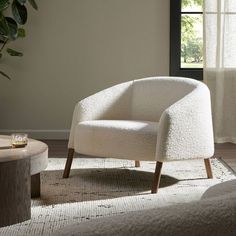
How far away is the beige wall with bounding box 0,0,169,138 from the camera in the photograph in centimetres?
558

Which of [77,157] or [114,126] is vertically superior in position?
[114,126]

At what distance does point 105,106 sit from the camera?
13.0ft

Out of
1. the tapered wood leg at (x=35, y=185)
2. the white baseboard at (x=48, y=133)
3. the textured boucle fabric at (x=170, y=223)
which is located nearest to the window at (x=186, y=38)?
the white baseboard at (x=48, y=133)

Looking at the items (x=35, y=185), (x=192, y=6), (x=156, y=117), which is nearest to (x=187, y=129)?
(x=156, y=117)

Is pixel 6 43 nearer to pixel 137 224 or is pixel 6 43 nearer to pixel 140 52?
pixel 140 52

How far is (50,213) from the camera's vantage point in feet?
9.44

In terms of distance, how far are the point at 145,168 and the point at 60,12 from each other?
216 cm

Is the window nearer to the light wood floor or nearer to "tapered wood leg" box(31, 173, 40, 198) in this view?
the light wood floor

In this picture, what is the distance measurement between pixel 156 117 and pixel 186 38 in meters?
1.96

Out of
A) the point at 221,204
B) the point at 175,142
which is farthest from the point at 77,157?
the point at 221,204

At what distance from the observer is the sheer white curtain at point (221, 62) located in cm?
536

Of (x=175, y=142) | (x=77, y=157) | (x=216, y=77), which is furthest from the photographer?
(x=216, y=77)

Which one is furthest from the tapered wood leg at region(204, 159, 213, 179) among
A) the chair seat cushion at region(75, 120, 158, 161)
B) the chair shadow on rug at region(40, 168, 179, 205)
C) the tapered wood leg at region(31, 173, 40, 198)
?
the tapered wood leg at region(31, 173, 40, 198)

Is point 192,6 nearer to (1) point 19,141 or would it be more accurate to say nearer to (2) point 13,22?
(2) point 13,22
